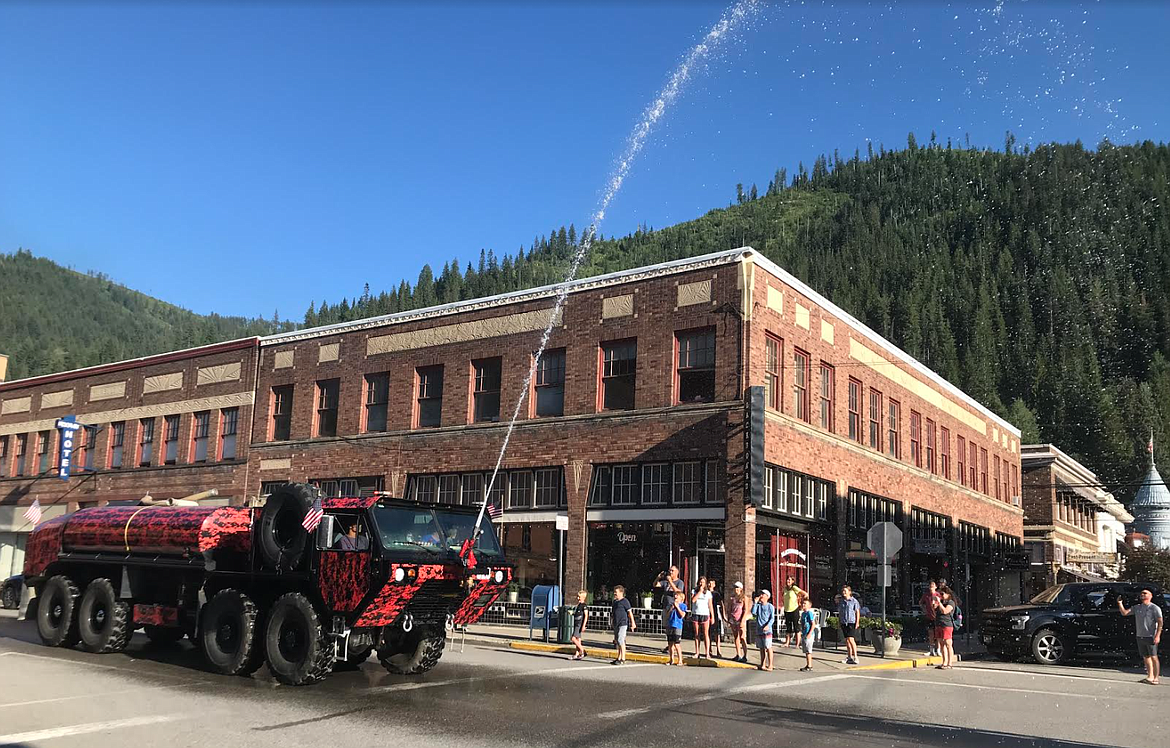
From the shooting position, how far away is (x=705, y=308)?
87.9 feet

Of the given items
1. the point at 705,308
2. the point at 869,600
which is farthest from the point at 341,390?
the point at 869,600

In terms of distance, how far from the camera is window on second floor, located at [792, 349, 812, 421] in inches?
1116

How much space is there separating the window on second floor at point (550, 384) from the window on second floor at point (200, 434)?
51.5 ft

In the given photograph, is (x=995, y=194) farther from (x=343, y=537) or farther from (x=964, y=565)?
(x=343, y=537)

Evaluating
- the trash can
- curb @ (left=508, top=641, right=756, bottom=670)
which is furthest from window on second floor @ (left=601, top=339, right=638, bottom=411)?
curb @ (left=508, top=641, right=756, bottom=670)

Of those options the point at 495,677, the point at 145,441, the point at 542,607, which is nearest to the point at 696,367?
the point at 542,607

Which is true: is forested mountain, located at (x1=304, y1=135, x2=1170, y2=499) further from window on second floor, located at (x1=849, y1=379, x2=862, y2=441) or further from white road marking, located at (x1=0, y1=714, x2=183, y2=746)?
white road marking, located at (x1=0, y1=714, x2=183, y2=746)

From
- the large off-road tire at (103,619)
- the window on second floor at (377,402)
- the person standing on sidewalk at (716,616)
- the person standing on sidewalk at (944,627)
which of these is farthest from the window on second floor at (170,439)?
the person standing on sidewalk at (944,627)

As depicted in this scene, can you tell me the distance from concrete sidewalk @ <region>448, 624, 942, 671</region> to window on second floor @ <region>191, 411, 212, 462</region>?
16916 millimetres

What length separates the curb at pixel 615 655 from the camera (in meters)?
20.2

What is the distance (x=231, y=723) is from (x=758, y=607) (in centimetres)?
1151

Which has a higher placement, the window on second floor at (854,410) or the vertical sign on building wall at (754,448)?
the window on second floor at (854,410)

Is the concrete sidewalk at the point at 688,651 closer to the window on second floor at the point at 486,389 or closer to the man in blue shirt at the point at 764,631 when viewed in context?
the man in blue shirt at the point at 764,631

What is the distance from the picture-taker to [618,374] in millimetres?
28297
